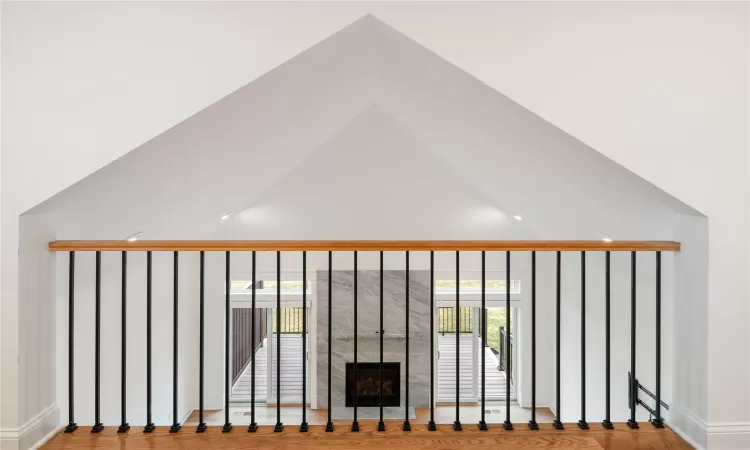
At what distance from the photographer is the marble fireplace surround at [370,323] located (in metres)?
6.74

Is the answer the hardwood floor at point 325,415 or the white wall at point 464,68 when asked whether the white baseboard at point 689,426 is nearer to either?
the white wall at point 464,68

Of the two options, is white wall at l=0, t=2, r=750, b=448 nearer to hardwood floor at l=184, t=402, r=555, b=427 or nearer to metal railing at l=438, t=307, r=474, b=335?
hardwood floor at l=184, t=402, r=555, b=427

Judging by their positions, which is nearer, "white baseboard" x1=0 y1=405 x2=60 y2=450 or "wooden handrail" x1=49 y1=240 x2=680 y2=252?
"white baseboard" x1=0 y1=405 x2=60 y2=450

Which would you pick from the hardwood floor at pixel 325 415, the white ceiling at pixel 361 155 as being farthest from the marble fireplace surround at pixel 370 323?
the white ceiling at pixel 361 155

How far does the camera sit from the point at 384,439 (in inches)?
89.0

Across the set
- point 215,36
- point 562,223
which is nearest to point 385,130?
point 562,223

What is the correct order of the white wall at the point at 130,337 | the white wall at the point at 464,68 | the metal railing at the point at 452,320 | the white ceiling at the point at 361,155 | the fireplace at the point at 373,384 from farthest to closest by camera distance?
1. the metal railing at the point at 452,320
2. the fireplace at the point at 373,384
3. the white wall at the point at 130,337
4. the white ceiling at the point at 361,155
5. the white wall at the point at 464,68

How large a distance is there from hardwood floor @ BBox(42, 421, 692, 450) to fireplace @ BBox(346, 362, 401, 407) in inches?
181

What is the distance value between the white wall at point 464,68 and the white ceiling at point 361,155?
0.10 m

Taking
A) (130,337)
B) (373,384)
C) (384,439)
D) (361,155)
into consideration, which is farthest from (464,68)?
(373,384)

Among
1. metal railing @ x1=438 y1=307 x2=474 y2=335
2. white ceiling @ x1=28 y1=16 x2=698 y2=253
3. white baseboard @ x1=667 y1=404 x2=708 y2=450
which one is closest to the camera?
white baseboard @ x1=667 y1=404 x2=708 y2=450

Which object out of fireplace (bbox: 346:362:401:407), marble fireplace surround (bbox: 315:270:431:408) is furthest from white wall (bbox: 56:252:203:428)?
fireplace (bbox: 346:362:401:407)

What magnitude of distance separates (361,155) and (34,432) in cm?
320

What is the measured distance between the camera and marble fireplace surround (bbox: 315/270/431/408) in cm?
674
